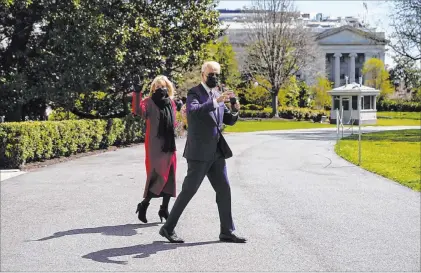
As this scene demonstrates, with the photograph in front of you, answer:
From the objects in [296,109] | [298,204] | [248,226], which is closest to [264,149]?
[298,204]

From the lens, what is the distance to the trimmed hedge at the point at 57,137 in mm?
18594

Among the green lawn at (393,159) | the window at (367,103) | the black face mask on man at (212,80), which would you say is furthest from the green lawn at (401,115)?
the black face mask on man at (212,80)

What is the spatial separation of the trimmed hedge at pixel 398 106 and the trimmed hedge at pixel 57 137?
2777 inches

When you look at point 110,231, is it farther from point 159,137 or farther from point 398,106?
point 398,106

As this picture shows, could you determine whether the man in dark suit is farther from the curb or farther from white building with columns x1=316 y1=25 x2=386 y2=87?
white building with columns x1=316 y1=25 x2=386 y2=87

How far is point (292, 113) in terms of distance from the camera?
234ft

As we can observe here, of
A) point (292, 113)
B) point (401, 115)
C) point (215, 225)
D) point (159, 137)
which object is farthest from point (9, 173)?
point (401, 115)

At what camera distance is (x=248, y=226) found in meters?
10.1

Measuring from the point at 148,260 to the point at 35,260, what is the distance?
136 cm

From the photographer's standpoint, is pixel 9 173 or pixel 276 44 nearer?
pixel 9 173

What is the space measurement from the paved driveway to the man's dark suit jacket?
2.64 m

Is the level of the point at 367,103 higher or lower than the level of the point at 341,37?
lower

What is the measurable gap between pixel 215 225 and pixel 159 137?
4.82 meters

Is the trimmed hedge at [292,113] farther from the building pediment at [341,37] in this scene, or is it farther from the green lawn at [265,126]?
the building pediment at [341,37]
